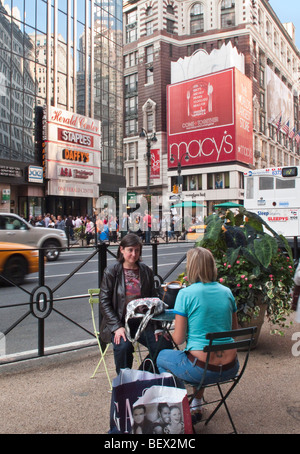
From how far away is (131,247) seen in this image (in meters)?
3.87

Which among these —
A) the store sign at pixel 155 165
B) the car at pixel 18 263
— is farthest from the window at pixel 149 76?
the car at pixel 18 263

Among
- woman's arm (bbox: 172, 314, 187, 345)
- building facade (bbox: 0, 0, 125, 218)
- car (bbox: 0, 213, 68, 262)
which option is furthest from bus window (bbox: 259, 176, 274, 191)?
building facade (bbox: 0, 0, 125, 218)

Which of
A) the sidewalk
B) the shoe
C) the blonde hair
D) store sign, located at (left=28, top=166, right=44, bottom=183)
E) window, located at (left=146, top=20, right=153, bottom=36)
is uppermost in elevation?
window, located at (left=146, top=20, right=153, bottom=36)

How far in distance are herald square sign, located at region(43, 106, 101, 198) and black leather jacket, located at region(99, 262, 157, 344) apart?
30.7m

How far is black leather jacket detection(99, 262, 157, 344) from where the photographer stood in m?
3.74

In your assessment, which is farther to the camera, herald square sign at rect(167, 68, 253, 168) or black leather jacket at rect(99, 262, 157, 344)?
herald square sign at rect(167, 68, 253, 168)

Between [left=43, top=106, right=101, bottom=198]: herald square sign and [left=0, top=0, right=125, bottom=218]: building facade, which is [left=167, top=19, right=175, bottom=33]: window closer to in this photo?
[left=0, top=0, right=125, bottom=218]: building facade

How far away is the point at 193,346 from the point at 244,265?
2.06 metres

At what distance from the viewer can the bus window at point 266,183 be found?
16094 mm

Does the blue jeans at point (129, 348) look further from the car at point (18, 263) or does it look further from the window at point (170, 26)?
the window at point (170, 26)

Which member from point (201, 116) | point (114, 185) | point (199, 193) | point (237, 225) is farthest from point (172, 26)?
point (237, 225)

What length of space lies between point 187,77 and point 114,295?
59.1 m

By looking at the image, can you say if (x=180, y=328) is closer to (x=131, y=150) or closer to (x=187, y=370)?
(x=187, y=370)

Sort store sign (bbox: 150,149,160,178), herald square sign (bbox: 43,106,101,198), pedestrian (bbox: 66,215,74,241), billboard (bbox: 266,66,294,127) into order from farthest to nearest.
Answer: billboard (bbox: 266,66,294,127), store sign (bbox: 150,149,160,178), herald square sign (bbox: 43,106,101,198), pedestrian (bbox: 66,215,74,241)
